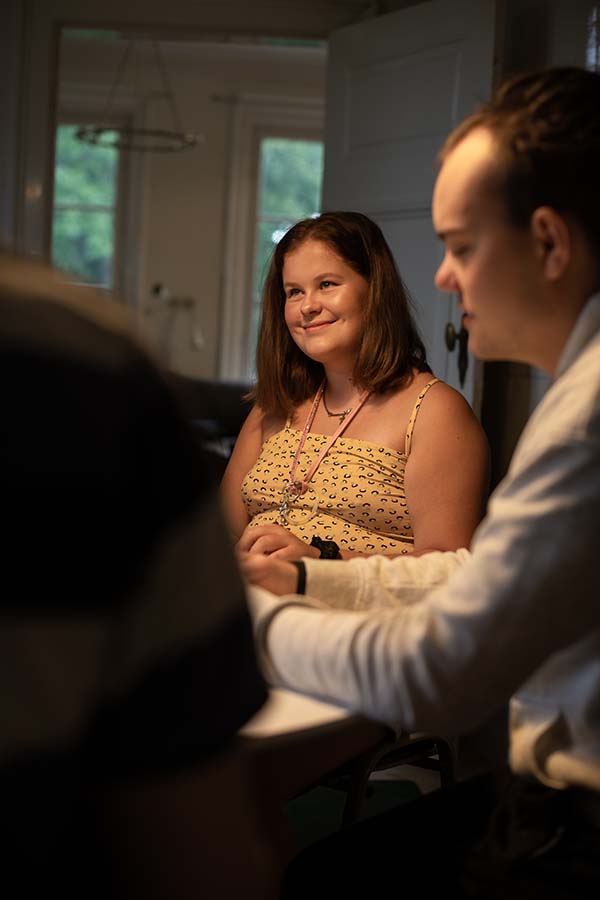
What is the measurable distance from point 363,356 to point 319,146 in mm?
6210

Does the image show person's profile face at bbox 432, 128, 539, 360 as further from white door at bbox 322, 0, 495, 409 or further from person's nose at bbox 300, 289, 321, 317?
white door at bbox 322, 0, 495, 409

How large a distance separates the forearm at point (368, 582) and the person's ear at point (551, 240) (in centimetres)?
44

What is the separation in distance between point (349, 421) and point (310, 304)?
24cm

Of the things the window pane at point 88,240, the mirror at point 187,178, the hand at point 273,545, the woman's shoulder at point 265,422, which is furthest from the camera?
the window pane at point 88,240

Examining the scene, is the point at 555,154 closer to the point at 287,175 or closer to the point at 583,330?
the point at 583,330

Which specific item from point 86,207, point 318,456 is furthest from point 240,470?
point 86,207

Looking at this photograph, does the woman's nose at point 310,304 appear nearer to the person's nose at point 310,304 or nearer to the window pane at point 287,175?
the person's nose at point 310,304

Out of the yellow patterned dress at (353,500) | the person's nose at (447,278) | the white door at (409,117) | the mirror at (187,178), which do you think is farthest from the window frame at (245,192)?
the person's nose at (447,278)

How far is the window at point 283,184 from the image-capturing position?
7.98 meters

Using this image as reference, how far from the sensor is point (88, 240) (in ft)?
26.7

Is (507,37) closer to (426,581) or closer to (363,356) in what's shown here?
(363,356)

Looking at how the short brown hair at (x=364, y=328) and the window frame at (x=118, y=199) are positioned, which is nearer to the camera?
the short brown hair at (x=364, y=328)

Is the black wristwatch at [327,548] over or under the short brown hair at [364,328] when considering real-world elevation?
under

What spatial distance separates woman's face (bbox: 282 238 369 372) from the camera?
7.07 feet
